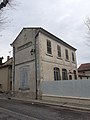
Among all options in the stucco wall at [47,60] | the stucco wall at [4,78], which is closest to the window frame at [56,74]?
the stucco wall at [47,60]

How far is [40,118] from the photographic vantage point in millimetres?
8688

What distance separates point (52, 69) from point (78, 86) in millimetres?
6416

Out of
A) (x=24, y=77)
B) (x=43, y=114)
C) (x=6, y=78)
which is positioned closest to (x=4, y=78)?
(x=6, y=78)

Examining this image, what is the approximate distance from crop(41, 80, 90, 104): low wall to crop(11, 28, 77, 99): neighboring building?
48.1 inches

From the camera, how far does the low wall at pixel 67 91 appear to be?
13.2m

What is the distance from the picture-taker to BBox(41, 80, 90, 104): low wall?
43.2 ft

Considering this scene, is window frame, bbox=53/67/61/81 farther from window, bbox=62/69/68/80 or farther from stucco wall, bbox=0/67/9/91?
stucco wall, bbox=0/67/9/91

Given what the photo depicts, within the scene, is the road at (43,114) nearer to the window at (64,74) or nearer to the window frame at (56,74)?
the window frame at (56,74)

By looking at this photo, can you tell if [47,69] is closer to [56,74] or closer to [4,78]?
[56,74]

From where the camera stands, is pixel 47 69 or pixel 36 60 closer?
pixel 36 60

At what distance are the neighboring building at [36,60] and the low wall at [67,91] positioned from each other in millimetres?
1222

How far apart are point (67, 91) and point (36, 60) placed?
5.58 m

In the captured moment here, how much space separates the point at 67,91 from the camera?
48.6ft

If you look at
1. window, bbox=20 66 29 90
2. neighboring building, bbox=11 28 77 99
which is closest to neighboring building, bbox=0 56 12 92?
neighboring building, bbox=11 28 77 99
